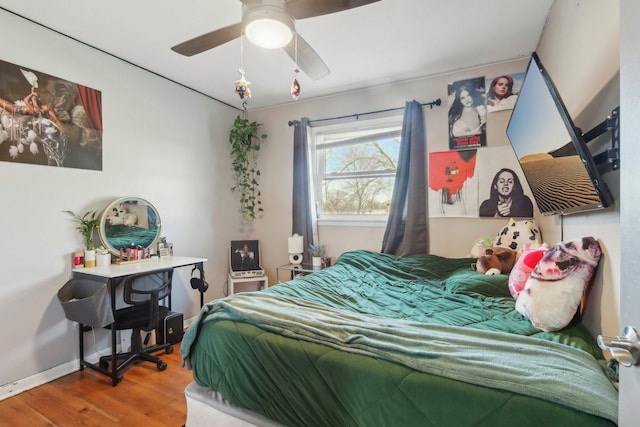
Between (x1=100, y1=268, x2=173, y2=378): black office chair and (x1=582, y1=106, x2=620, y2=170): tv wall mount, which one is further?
(x1=100, y1=268, x2=173, y2=378): black office chair

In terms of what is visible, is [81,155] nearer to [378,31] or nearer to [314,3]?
[314,3]

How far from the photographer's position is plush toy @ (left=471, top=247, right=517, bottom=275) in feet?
7.05

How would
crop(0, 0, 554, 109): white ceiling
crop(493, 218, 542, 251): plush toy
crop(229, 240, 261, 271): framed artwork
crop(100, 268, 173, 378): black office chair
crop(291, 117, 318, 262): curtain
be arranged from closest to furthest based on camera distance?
crop(0, 0, 554, 109): white ceiling, crop(100, 268, 173, 378): black office chair, crop(493, 218, 542, 251): plush toy, crop(291, 117, 318, 262): curtain, crop(229, 240, 261, 271): framed artwork

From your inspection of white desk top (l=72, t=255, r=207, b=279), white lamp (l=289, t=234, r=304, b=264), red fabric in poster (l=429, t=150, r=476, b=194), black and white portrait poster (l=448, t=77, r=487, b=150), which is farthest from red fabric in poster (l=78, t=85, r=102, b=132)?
black and white portrait poster (l=448, t=77, r=487, b=150)

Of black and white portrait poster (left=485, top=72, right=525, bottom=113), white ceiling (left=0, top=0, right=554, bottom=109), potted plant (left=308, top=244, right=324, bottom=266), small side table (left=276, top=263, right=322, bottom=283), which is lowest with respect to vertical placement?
small side table (left=276, top=263, right=322, bottom=283)

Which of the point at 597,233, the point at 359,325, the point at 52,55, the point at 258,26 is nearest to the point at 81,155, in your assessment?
the point at 52,55

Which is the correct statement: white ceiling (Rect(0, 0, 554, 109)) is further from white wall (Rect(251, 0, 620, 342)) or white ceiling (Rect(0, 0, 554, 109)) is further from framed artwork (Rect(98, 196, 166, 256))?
framed artwork (Rect(98, 196, 166, 256))

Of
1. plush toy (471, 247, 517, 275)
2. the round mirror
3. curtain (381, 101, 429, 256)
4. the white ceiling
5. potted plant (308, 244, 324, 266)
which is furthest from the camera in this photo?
potted plant (308, 244, 324, 266)

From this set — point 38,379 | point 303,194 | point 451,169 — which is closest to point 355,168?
point 303,194

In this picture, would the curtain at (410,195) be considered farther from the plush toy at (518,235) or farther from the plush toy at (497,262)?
the plush toy at (497,262)

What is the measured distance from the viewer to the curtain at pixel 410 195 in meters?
3.00

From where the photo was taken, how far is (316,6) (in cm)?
148

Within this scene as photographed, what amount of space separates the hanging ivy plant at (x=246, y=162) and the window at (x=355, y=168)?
76 cm

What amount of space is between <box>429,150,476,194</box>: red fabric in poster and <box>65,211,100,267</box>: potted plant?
116 inches
